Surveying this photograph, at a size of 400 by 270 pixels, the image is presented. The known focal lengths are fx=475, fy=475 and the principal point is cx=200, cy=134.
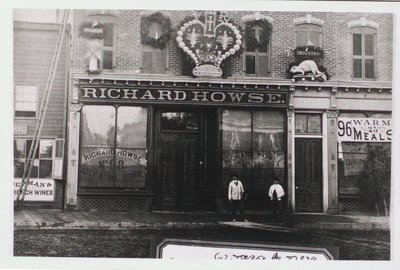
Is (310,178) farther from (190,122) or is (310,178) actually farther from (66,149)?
(66,149)

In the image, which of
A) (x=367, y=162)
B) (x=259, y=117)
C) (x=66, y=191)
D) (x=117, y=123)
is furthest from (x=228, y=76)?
(x=66, y=191)

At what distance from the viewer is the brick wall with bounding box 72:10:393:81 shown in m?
6.70

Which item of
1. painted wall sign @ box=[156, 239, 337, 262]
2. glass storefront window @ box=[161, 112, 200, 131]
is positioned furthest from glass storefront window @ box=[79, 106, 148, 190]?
painted wall sign @ box=[156, 239, 337, 262]

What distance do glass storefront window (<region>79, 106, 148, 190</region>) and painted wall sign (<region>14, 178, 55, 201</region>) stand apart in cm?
102

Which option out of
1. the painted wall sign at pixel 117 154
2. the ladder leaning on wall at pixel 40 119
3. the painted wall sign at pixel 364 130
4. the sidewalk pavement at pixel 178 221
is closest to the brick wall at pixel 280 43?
the ladder leaning on wall at pixel 40 119

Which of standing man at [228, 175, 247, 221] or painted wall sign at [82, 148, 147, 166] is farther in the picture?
painted wall sign at [82, 148, 147, 166]

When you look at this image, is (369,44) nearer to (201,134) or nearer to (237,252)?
(201,134)

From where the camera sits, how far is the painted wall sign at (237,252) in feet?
20.3

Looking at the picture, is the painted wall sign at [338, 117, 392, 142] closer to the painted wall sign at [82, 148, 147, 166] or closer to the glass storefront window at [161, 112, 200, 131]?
the glass storefront window at [161, 112, 200, 131]

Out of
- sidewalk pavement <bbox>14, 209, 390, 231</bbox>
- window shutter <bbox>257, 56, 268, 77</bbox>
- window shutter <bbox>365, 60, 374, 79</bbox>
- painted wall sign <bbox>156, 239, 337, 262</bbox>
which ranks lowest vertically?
painted wall sign <bbox>156, 239, 337, 262</bbox>

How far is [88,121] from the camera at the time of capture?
328 inches

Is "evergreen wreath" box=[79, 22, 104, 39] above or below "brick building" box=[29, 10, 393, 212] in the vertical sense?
above

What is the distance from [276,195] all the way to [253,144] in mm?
1521
